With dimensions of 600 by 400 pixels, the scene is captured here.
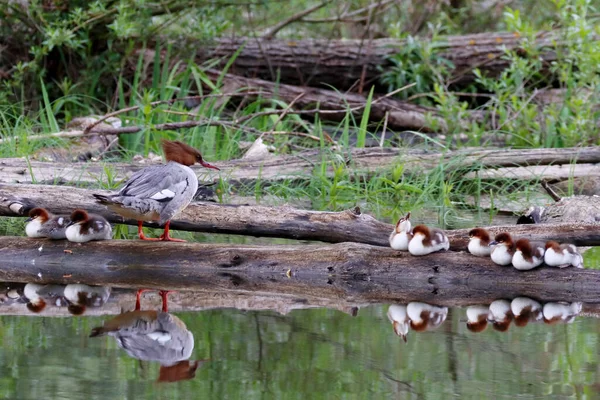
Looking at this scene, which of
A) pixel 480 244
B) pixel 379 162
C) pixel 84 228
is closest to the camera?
pixel 480 244

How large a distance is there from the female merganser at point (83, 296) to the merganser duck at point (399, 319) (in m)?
1.51

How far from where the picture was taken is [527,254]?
5.10m

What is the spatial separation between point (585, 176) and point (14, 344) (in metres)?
5.22

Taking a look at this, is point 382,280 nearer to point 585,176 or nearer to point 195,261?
point 195,261

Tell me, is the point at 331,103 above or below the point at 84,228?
above

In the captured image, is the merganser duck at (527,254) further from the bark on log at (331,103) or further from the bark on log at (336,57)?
the bark on log at (336,57)

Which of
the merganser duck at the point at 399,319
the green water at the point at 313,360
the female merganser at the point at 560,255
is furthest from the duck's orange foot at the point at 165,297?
the female merganser at the point at 560,255

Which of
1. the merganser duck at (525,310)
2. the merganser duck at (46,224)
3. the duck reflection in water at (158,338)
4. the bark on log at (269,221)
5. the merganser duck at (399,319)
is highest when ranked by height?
the bark on log at (269,221)

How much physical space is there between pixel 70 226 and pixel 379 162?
2.96 meters

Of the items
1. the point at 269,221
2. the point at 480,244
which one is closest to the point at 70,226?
the point at 269,221

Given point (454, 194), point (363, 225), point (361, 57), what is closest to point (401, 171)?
point (454, 194)

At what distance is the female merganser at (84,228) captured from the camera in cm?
564

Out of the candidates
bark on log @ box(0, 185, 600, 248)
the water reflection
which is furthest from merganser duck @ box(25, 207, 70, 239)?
the water reflection

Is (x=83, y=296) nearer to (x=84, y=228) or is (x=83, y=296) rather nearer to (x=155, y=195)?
(x=84, y=228)
